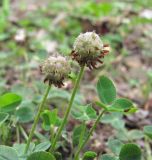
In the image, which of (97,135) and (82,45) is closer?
(82,45)

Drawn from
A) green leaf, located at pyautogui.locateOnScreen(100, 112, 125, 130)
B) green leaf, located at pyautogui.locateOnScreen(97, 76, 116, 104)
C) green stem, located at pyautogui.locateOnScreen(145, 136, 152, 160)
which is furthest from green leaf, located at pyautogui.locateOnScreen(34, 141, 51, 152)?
green stem, located at pyautogui.locateOnScreen(145, 136, 152, 160)

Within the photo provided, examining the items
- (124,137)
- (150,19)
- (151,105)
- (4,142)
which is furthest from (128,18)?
(4,142)

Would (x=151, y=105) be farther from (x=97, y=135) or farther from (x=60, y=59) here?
(x=60, y=59)

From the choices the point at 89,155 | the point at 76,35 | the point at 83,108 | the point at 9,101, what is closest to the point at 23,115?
the point at 9,101

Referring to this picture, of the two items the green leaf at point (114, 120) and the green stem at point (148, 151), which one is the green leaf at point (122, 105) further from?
the green stem at point (148, 151)

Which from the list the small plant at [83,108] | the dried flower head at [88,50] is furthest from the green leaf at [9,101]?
the dried flower head at [88,50]
